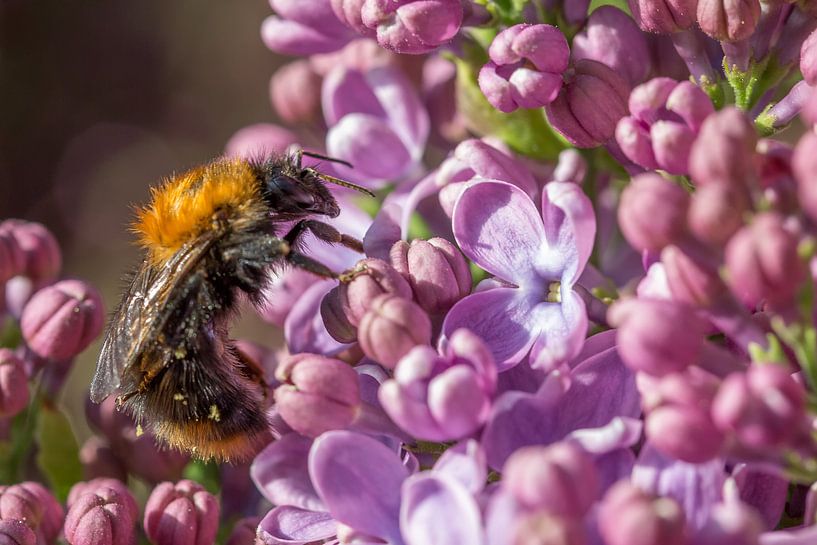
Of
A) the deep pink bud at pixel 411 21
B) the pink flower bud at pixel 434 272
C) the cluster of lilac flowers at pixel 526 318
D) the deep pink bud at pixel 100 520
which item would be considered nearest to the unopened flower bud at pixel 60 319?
the cluster of lilac flowers at pixel 526 318

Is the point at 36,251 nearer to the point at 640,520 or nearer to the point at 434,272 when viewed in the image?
the point at 434,272

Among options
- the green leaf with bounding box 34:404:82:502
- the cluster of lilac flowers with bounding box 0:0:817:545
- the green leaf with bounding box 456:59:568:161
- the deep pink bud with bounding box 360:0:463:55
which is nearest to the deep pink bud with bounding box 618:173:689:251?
the cluster of lilac flowers with bounding box 0:0:817:545

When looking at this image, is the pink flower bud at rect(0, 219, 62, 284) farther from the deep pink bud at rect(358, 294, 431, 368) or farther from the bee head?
the deep pink bud at rect(358, 294, 431, 368)

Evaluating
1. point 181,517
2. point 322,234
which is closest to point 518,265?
point 322,234

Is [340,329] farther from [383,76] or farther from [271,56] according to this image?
[271,56]

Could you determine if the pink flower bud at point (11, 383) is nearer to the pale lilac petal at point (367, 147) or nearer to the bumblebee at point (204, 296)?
the bumblebee at point (204, 296)

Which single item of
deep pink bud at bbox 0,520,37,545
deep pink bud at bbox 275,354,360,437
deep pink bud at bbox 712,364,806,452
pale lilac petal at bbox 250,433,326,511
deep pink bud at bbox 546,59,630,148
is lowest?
deep pink bud at bbox 0,520,37,545
